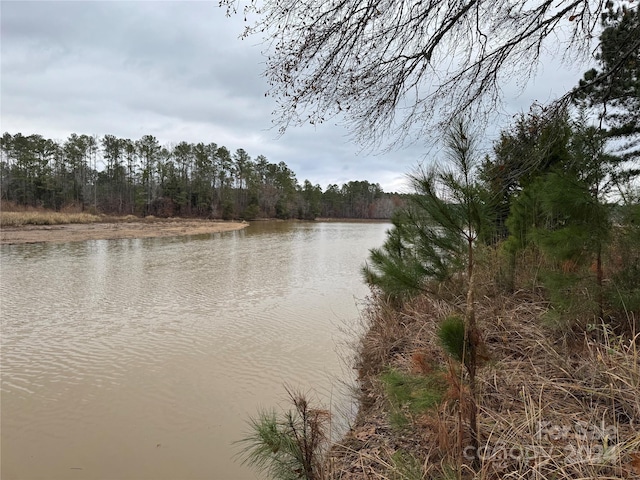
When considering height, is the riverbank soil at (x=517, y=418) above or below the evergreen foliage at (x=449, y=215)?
below

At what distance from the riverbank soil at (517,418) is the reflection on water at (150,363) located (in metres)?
1.37

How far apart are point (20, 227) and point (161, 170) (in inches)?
1109

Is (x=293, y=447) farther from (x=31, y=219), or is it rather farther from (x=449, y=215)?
(x=31, y=219)

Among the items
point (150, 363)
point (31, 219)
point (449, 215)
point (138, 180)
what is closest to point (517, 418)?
point (449, 215)

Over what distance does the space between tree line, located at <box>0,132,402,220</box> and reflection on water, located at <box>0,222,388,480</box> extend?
1451 inches

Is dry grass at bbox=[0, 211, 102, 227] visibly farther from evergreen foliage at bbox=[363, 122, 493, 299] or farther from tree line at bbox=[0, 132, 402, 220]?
evergreen foliage at bbox=[363, 122, 493, 299]

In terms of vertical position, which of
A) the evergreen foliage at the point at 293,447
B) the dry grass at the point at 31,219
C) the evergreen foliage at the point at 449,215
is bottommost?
the evergreen foliage at the point at 293,447

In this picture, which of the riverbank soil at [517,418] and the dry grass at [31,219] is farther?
the dry grass at [31,219]

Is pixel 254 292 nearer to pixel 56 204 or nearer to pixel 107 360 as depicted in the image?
pixel 107 360

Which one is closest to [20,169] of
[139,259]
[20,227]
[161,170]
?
[161,170]

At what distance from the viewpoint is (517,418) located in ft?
6.98

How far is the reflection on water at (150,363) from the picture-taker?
10.4 feet

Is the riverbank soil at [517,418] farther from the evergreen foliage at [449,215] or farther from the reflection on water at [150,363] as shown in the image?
the reflection on water at [150,363]

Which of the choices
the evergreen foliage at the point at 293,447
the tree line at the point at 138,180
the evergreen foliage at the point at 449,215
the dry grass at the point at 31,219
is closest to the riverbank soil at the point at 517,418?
the evergreen foliage at the point at 293,447
